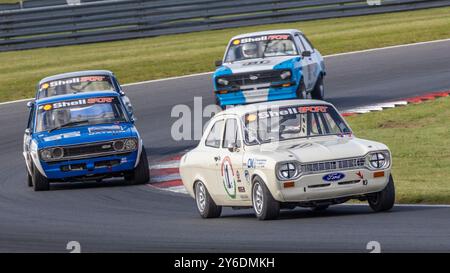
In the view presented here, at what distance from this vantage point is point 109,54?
34094mm

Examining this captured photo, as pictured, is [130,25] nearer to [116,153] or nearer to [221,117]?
[116,153]

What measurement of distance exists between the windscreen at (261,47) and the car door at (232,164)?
938 cm

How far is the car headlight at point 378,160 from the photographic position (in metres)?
12.0

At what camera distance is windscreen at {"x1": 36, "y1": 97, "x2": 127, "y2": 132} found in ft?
60.7

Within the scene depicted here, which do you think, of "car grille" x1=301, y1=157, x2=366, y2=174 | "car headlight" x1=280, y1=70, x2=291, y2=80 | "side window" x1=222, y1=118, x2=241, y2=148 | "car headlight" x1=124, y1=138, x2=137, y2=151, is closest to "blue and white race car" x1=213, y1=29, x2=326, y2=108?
"car headlight" x1=280, y1=70, x2=291, y2=80

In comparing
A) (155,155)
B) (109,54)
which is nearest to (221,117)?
(155,155)

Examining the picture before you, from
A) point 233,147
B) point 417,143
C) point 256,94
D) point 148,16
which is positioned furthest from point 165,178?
point 148,16

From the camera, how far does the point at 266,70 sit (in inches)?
859

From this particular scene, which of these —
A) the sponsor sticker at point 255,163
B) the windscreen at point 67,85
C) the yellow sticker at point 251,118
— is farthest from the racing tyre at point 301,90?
the sponsor sticker at point 255,163

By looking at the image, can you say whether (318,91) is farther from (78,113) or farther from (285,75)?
(78,113)

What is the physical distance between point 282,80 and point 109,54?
43.0ft

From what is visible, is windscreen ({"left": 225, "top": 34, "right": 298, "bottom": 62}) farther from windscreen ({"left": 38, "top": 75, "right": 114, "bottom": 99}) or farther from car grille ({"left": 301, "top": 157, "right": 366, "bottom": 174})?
car grille ({"left": 301, "top": 157, "right": 366, "bottom": 174})

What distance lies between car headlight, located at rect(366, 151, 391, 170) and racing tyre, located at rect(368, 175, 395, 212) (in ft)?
0.57

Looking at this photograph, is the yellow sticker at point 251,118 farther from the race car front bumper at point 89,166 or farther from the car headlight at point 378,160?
the race car front bumper at point 89,166
